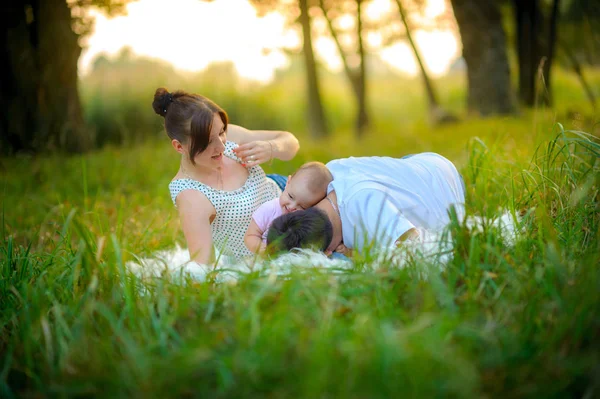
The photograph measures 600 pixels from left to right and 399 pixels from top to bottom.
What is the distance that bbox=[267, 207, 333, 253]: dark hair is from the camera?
7.74 feet

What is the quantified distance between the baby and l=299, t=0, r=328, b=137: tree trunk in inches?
238

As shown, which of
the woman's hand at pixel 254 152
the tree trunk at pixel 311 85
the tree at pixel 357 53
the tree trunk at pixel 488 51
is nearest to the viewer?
the woman's hand at pixel 254 152

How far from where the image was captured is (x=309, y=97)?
8.86 meters

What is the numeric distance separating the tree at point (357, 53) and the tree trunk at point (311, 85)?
0.64m

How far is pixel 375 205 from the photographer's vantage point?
7.68 ft

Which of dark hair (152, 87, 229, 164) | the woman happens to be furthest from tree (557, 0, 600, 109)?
dark hair (152, 87, 229, 164)

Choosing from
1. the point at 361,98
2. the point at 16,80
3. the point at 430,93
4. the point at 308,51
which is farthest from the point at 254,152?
the point at 361,98

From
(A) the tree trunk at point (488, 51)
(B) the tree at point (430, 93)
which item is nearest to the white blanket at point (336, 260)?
(A) the tree trunk at point (488, 51)

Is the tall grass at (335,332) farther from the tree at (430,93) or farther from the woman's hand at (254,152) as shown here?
the tree at (430,93)

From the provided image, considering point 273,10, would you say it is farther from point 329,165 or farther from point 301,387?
point 301,387

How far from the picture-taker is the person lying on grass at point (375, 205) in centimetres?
233

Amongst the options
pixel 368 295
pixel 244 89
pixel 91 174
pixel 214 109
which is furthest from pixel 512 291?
pixel 244 89

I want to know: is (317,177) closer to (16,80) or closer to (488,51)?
(16,80)

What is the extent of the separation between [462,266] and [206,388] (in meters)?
0.95
